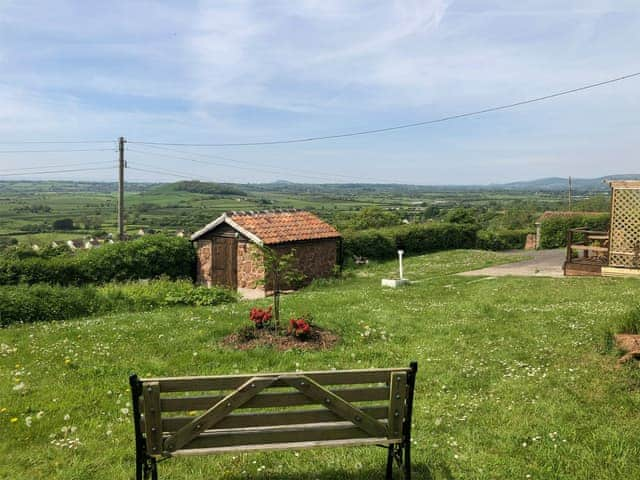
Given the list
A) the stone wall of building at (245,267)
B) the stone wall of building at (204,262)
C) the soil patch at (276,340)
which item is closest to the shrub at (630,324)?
the soil patch at (276,340)

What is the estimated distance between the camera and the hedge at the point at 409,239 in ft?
99.2

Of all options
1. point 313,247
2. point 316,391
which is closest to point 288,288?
point 313,247

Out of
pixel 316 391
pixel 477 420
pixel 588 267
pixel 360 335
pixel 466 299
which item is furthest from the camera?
pixel 588 267

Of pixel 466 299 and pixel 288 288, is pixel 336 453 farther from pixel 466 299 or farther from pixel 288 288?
pixel 288 288

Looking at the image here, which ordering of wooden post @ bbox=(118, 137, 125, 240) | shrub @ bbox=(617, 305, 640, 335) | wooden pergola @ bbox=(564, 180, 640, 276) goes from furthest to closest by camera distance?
wooden post @ bbox=(118, 137, 125, 240), wooden pergola @ bbox=(564, 180, 640, 276), shrub @ bbox=(617, 305, 640, 335)

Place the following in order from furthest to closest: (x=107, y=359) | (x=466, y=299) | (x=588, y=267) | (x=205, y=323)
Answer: (x=588, y=267) → (x=466, y=299) → (x=205, y=323) → (x=107, y=359)

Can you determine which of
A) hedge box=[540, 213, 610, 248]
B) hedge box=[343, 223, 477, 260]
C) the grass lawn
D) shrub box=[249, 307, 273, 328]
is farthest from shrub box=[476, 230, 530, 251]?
shrub box=[249, 307, 273, 328]

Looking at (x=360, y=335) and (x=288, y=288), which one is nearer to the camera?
(x=360, y=335)

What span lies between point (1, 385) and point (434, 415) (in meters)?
6.26

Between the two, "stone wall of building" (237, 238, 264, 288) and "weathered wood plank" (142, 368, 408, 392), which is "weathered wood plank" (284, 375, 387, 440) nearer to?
"weathered wood plank" (142, 368, 408, 392)

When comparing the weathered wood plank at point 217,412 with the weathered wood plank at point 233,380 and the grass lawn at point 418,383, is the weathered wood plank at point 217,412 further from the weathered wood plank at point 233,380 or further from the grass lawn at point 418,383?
the grass lawn at point 418,383

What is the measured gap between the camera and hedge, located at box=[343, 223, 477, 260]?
30.2m

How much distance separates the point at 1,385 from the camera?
7527mm

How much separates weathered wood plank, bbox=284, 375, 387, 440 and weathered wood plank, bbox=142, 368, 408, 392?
100mm
